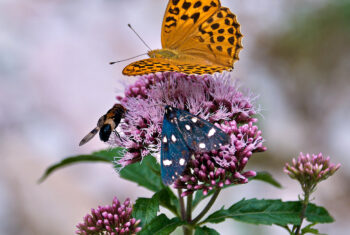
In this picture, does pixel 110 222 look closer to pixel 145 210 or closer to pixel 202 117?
pixel 145 210

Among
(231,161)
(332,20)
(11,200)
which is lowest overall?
(11,200)

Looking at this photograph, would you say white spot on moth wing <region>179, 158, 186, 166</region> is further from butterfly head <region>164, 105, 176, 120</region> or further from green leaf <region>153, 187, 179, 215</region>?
green leaf <region>153, 187, 179, 215</region>

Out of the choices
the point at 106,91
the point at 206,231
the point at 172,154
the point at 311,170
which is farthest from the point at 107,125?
the point at 106,91

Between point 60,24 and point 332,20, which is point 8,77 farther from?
point 332,20

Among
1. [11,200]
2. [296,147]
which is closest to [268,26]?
[296,147]

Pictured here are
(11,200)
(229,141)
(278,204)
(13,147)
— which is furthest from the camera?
(13,147)

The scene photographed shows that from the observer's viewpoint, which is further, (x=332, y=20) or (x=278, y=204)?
(x=332, y=20)

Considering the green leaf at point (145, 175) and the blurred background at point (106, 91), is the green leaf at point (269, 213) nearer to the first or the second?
the green leaf at point (145, 175)

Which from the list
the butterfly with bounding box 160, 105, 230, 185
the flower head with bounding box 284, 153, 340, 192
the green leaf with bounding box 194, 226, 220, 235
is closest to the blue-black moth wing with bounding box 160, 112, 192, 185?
the butterfly with bounding box 160, 105, 230, 185
